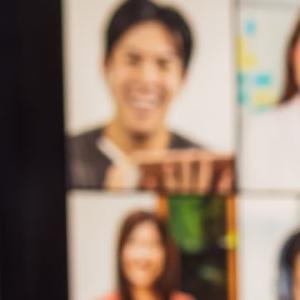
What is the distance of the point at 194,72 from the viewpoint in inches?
21.1

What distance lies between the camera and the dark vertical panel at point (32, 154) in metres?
0.50

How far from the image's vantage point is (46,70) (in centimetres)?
51

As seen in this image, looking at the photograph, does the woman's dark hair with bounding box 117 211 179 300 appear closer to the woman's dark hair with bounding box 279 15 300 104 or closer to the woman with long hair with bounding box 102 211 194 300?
the woman with long hair with bounding box 102 211 194 300

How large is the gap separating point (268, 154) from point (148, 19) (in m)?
0.18

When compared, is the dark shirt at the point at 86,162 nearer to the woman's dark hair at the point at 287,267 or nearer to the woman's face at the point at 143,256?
the woman's face at the point at 143,256

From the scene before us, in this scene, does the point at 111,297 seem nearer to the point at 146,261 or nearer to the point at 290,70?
the point at 146,261

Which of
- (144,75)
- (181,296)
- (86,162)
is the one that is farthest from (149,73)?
(181,296)

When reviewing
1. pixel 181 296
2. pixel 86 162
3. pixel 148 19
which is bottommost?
pixel 181 296

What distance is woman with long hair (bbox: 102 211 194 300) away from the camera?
0.52 m

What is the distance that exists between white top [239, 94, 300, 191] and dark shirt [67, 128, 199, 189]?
0.14m

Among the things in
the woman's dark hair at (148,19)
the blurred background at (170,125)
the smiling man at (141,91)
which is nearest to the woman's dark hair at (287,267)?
the blurred background at (170,125)

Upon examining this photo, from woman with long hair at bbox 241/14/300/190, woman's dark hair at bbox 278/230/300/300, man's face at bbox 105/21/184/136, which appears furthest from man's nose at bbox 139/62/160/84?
woman's dark hair at bbox 278/230/300/300

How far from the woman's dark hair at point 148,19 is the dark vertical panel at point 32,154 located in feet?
0.17

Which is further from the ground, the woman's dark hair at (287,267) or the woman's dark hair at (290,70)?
the woman's dark hair at (290,70)
